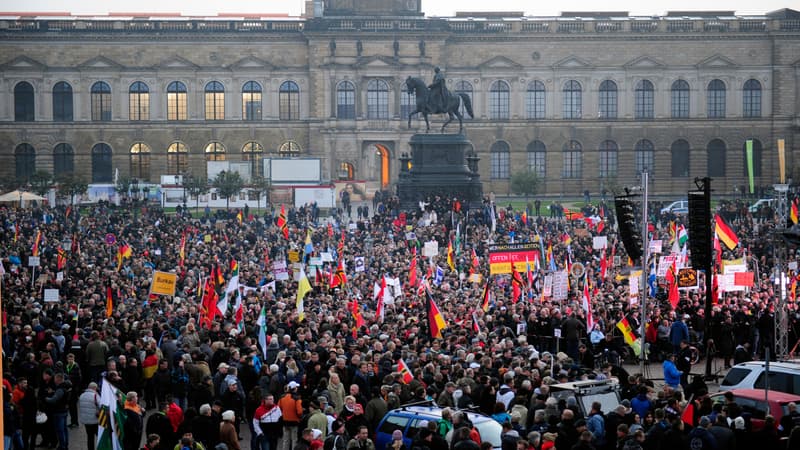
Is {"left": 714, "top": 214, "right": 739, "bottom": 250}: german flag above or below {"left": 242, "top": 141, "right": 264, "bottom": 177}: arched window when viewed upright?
below

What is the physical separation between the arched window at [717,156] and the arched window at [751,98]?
2697mm

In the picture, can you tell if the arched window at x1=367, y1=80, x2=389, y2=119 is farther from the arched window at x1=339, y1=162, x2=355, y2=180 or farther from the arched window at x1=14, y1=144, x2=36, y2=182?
the arched window at x1=14, y1=144, x2=36, y2=182

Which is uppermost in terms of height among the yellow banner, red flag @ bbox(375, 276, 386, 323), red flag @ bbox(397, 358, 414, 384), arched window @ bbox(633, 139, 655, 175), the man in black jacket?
arched window @ bbox(633, 139, 655, 175)

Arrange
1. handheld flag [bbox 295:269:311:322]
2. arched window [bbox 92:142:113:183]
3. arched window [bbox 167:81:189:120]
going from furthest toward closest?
arched window [bbox 92:142:113:183], arched window [bbox 167:81:189:120], handheld flag [bbox 295:269:311:322]

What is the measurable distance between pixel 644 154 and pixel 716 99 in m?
6.19

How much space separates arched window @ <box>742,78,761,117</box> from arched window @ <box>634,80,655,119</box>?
629 centimetres

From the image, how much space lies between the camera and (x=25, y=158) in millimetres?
84562

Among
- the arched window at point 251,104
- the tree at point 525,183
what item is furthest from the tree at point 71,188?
the tree at point 525,183

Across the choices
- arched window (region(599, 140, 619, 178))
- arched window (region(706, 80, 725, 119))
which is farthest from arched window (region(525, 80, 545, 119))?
arched window (region(706, 80, 725, 119))

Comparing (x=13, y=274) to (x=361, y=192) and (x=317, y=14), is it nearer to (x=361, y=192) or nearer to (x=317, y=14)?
(x=361, y=192)

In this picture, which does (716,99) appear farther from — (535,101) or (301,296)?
(301,296)

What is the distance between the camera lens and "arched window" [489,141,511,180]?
86.0 metres

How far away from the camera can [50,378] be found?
769 inches

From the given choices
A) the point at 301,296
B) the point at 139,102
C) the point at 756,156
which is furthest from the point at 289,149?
the point at 301,296
